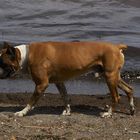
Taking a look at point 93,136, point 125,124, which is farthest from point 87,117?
point 93,136

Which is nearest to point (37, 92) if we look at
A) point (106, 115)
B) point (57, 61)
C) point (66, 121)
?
point (57, 61)

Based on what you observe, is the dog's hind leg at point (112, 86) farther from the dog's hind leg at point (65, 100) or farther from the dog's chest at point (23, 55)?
the dog's chest at point (23, 55)

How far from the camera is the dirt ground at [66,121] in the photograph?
8719 millimetres

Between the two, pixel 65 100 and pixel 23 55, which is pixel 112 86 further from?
pixel 23 55

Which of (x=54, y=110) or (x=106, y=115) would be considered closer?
(x=106, y=115)

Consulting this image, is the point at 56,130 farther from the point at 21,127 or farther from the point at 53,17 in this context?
the point at 53,17

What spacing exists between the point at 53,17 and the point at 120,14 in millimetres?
2429

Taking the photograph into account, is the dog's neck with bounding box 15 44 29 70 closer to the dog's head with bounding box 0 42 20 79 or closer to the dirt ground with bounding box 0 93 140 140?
the dog's head with bounding box 0 42 20 79

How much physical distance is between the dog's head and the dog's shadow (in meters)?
0.63

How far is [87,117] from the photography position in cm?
999

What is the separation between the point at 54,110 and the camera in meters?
10.6

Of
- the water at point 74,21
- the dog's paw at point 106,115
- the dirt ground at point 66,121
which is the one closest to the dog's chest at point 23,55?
the dirt ground at point 66,121

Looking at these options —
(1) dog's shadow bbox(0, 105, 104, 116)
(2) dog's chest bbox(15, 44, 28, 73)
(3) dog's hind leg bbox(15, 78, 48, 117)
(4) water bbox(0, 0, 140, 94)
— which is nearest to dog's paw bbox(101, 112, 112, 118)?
(1) dog's shadow bbox(0, 105, 104, 116)

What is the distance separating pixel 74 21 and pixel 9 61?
12.1m
